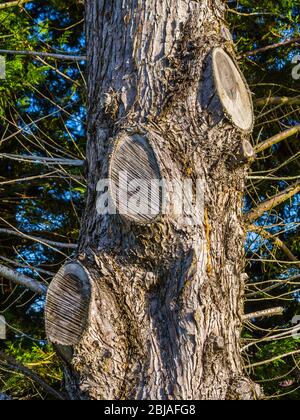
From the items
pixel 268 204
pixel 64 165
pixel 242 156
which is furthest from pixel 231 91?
pixel 64 165

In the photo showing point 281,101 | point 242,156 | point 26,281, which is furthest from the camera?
point 281,101

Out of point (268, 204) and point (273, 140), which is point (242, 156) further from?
point (273, 140)

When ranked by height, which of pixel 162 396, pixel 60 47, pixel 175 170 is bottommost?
pixel 162 396

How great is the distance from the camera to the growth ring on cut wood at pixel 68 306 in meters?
2.21

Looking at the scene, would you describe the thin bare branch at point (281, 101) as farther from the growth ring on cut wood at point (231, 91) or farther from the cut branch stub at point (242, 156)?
the cut branch stub at point (242, 156)

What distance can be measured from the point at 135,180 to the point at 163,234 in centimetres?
22

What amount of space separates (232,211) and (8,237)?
3.58m

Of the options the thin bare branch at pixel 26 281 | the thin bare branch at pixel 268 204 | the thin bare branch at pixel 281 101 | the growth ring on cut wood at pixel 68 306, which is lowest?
the growth ring on cut wood at pixel 68 306

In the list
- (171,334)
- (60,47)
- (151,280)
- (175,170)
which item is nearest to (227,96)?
(175,170)

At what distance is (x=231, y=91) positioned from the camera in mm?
2379

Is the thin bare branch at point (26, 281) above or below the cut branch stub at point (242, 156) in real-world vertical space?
below

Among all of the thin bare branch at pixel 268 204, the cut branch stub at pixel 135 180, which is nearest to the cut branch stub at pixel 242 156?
the cut branch stub at pixel 135 180

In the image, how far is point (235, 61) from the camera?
8.11 ft

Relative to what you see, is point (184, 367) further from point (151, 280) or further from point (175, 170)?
point (175, 170)
